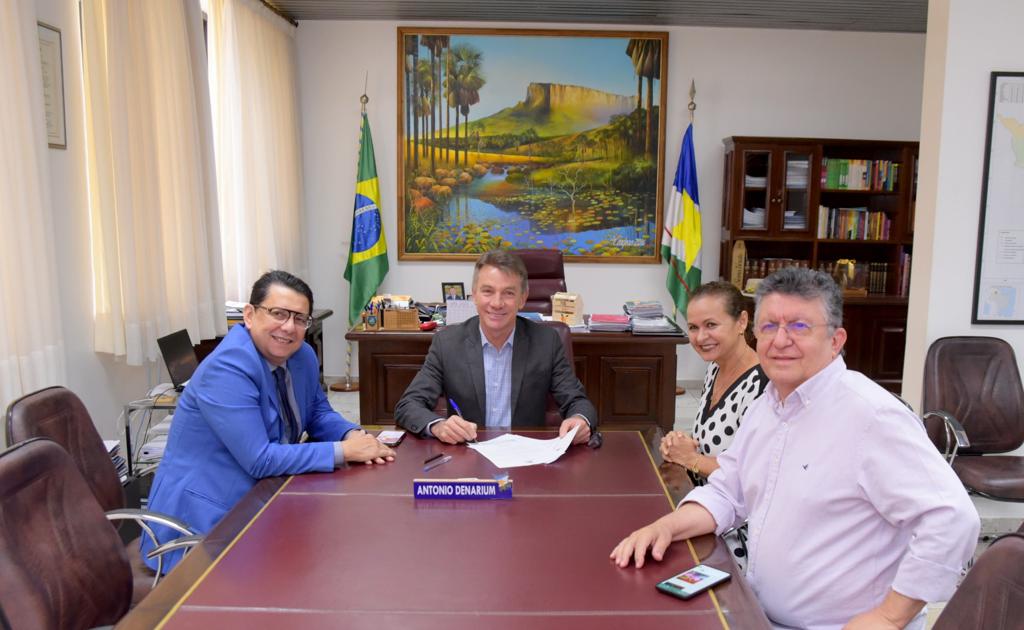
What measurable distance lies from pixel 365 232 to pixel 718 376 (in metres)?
4.27

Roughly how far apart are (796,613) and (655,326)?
3.09 m

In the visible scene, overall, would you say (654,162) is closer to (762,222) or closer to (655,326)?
(762,222)

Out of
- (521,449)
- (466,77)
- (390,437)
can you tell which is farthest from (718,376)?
(466,77)

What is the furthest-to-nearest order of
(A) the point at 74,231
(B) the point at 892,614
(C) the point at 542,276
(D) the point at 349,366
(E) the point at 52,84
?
1. (D) the point at 349,366
2. (C) the point at 542,276
3. (A) the point at 74,231
4. (E) the point at 52,84
5. (B) the point at 892,614

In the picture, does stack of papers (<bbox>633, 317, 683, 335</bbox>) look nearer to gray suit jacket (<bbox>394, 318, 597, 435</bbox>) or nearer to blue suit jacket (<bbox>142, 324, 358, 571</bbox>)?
gray suit jacket (<bbox>394, 318, 597, 435</bbox>)

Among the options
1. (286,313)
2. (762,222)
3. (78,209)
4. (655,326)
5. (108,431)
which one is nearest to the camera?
(286,313)

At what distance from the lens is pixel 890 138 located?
650 cm

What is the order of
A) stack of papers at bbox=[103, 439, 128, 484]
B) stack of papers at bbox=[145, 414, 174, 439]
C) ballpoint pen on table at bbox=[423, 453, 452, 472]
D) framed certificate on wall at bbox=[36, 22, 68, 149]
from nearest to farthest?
1. ballpoint pen on table at bbox=[423, 453, 452, 472]
2. stack of papers at bbox=[103, 439, 128, 484]
3. framed certificate on wall at bbox=[36, 22, 68, 149]
4. stack of papers at bbox=[145, 414, 174, 439]

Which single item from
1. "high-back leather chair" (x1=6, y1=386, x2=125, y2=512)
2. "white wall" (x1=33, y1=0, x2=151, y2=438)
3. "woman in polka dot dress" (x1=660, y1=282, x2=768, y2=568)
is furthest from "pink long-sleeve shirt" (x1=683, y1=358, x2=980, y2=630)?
"white wall" (x1=33, y1=0, x2=151, y2=438)

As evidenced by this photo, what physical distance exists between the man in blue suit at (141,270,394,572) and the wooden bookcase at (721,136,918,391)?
4.68 meters

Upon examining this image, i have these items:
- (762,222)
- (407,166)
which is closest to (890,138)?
(762,222)

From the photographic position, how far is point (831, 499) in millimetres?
1568

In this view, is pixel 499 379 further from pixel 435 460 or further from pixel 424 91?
pixel 424 91

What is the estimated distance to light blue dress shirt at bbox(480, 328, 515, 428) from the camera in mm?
2936
